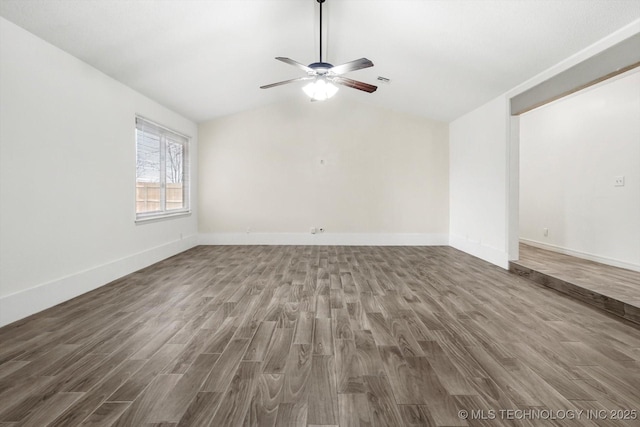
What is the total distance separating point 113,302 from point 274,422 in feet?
8.01

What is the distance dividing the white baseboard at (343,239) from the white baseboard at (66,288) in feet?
6.94

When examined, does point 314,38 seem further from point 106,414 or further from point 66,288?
point 106,414

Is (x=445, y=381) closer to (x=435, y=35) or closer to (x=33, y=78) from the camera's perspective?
(x=435, y=35)

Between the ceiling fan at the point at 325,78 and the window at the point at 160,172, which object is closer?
the ceiling fan at the point at 325,78

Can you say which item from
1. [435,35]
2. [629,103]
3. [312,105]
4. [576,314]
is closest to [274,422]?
[576,314]

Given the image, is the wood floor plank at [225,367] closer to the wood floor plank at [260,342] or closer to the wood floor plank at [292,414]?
the wood floor plank at [260,342]

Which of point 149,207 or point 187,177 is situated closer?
point 149,207

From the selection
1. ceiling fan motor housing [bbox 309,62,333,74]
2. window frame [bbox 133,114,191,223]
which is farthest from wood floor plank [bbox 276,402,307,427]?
window frame [bbox 133,114,191,223]

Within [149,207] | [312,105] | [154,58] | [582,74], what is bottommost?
[149,207]

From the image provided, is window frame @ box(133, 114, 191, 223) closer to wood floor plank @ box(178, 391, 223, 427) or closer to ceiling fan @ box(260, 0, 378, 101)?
ceiling fan @ box(260, 0, 378, 101)

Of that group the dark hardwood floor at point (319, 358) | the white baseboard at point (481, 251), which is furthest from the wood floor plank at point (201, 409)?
the white baseboard at point (481, 251)

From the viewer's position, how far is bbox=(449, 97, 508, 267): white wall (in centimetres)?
458

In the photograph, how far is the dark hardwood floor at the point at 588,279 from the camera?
109 inches

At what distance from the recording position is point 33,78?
279cm
